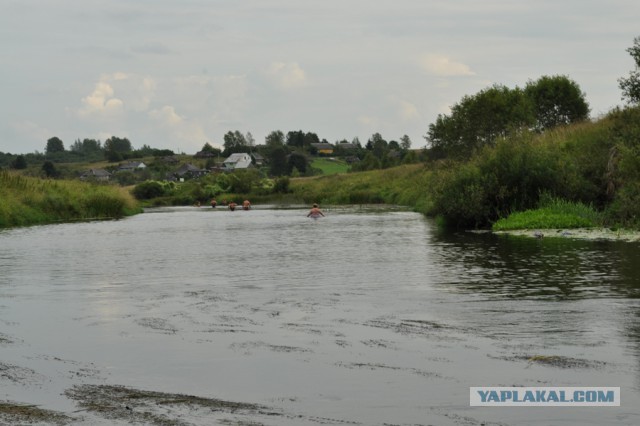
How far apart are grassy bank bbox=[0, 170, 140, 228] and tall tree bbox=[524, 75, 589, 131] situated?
49.5m

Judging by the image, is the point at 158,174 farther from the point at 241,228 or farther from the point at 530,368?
the point at 530,368

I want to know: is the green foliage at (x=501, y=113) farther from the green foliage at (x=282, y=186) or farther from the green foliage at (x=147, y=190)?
the green foliage at (x=147, y=190)

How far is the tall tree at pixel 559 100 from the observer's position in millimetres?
99312

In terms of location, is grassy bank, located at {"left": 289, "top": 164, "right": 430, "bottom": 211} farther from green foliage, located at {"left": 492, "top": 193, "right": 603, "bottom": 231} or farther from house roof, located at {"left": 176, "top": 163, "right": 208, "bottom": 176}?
house roof, located at {"left": 176, "top": 163, "right": 208, "bottom": 176}

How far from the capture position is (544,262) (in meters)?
→ 30.2

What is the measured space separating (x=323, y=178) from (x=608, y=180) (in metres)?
90.8

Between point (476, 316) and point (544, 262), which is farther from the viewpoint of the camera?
point (544, 262)

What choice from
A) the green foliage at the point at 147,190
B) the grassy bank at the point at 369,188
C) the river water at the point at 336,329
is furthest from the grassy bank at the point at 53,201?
the green foliage at the point at 147,190

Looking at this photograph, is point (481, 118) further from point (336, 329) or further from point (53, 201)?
point (336, 329)

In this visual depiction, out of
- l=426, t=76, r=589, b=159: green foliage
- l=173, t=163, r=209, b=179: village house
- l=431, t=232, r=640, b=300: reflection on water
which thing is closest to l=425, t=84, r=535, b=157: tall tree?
l=426, t=76, r=589, b=159: green foliage

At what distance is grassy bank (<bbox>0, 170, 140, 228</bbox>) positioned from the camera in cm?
5971

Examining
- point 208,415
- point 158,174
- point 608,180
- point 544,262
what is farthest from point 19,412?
point 158,174

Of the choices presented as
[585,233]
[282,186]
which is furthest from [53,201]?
[282,186]

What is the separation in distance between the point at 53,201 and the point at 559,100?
6083 cm
